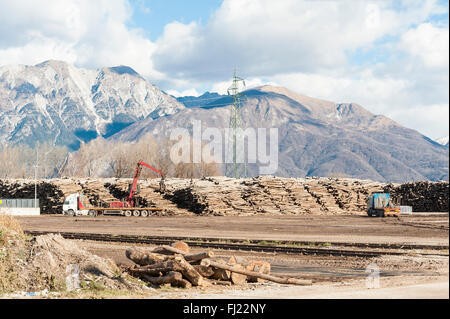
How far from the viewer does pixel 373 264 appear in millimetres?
20719

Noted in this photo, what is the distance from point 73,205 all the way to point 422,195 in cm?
4127

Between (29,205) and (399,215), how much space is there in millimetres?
45674

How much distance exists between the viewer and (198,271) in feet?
51.9

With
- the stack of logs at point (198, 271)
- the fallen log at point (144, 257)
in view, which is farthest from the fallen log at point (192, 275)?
the fallen log at point (144, 257)

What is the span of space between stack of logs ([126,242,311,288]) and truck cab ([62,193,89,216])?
50742 mm

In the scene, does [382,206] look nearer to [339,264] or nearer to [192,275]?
[339,264]

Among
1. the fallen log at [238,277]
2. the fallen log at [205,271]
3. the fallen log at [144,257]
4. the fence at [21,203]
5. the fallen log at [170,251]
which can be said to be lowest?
the fence at [21,203]

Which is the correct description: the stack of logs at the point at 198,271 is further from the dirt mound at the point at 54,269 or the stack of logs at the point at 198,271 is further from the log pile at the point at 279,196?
the log pile at the point at 279,196

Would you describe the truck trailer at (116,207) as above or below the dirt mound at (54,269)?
below

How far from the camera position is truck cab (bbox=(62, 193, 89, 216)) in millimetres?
65562

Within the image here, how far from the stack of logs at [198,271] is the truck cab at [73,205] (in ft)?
166

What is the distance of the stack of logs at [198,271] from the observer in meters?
15.4

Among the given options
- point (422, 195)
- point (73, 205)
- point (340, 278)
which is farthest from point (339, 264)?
point (73, 205)
